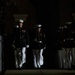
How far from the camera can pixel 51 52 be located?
16.0m

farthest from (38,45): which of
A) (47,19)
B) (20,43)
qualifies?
(47,19)

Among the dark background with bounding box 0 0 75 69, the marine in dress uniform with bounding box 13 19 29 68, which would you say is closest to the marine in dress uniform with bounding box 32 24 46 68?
the marine in dress uniform with bounding box 13 19 29 68

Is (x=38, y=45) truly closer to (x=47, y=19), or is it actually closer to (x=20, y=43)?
(x=20, y=43)

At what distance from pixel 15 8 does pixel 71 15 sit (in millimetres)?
2741

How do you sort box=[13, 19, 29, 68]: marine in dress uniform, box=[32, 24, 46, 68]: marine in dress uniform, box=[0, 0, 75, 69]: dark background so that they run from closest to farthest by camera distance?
box=[13, 19, 29, 68]: marine in dress uniform < box=[32, 24, 46, 68]: marine in dress uniform < box=[0, 0, 75, 69]: dark background

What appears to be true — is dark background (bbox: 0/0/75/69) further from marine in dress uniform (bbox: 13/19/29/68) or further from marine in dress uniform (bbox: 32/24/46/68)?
marine in dress uniform (bbox: 32/24/46/68)

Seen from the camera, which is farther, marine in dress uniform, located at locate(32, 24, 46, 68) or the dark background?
the dark background

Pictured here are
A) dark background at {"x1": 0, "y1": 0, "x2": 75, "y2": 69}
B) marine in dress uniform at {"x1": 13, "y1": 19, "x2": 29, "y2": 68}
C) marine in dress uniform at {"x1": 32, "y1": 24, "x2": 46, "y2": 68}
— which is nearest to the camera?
marine in dress uniform at {"x1": 13, "y1": 19, "x2": 29, "y2": 68}

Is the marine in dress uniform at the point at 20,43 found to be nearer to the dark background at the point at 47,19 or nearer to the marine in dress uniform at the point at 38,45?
the marine in dress uniform at the point at 38,45

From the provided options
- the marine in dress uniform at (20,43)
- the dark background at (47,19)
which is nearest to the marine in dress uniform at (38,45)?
the marine in dress uniform at (20,43)

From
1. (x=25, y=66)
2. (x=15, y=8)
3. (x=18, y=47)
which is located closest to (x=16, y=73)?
(x=18, y=47)

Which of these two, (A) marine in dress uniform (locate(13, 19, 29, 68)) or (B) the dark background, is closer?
(A) marine in dress uniform (locate(13, 19, 29, 68))

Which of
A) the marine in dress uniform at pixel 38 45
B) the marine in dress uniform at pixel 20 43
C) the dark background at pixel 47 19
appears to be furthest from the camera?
the dark background at pixel 47 19

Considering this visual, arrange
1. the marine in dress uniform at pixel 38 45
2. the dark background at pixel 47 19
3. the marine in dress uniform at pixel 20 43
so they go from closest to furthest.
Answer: the marine in dress uniform at pixel 20 43, the marine in dress uniform at pixel 38 45, the dark background at pixel 47 19
